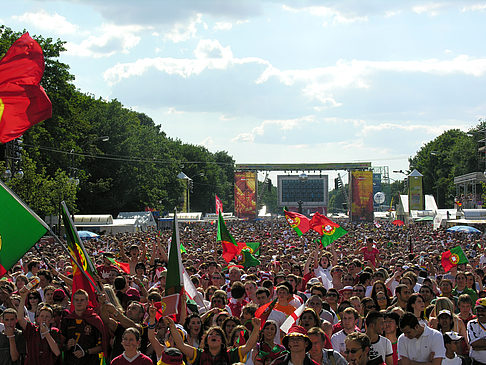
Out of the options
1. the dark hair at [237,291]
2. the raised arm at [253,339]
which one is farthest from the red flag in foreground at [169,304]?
the dark hair at [237,291]

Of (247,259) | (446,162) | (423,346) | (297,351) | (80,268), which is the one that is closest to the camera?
(297,351)

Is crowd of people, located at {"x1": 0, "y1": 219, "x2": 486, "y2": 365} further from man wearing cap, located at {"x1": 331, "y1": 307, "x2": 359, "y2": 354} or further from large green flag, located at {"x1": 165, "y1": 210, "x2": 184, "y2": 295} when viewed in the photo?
large green flag, located at {"x1": 165, "y1": 210, "x2": 184, "y2": 295}

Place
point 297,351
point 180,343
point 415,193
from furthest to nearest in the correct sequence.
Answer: point 415,193 < point 180,343 < point 297,351

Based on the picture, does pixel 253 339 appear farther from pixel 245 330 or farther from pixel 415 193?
pixel 415 193

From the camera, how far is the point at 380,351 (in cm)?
721

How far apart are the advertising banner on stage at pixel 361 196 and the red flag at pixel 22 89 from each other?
261 feet

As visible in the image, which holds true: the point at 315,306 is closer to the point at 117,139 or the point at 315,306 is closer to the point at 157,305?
the point at 157,305

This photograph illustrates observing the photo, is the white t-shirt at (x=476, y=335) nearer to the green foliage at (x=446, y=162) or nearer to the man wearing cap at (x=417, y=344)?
the man wearing cap at (x=417, y=344)

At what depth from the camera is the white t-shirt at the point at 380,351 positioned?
23.1 feet

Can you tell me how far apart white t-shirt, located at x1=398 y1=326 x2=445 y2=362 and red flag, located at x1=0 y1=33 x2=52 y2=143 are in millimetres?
6083

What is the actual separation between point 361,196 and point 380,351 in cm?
8405

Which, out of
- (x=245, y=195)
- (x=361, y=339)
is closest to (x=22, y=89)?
(x=361, y=339)

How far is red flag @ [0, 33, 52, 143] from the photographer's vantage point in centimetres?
1107

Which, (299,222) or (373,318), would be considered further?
(299,222)
